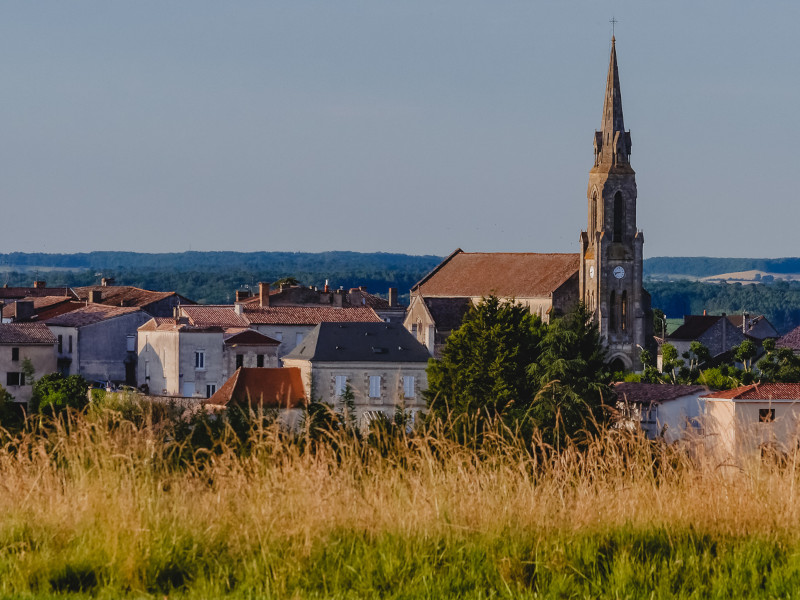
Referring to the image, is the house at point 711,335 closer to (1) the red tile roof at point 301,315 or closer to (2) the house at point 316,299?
(2) the house at point 316,299

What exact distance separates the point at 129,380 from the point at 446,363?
19.3 m

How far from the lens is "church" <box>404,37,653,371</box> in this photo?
76625mm

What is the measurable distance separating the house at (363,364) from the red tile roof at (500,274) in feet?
80.2

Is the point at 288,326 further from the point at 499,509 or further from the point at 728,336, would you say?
the point at 499,509

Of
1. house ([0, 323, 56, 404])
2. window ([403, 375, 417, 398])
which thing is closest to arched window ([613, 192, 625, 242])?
window ([403, 375, 417, 398])

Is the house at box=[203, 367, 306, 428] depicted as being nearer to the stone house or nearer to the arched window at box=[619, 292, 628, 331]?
the stone house

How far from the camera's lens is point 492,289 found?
8144 centimetres

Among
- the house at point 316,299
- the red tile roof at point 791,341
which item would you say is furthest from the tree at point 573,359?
the red tile roof at point 791,341

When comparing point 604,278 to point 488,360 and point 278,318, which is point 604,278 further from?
point 488,360

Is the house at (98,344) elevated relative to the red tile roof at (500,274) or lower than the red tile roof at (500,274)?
lower

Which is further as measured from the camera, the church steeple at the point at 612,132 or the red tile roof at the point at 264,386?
the church steeple at the point at 612,132

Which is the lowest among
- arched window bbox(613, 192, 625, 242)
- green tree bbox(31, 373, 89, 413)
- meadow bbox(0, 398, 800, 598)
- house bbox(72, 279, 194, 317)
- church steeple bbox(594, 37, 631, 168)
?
green tree bbox(31, 373, 89, 413)

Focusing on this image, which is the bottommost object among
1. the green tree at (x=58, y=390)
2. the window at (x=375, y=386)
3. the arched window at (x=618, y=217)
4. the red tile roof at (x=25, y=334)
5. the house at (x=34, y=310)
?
the green tree at (x=58, y=390)

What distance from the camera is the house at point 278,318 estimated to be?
64.9m
